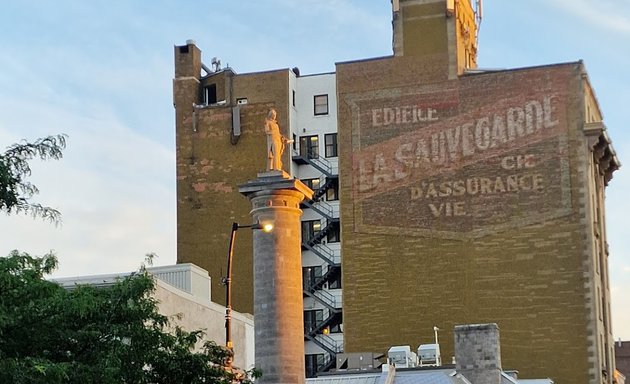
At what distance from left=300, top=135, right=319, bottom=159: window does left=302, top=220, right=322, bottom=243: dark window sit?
4240 millimetres

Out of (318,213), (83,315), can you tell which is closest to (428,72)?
(318,213)

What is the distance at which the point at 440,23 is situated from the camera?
3110 inches

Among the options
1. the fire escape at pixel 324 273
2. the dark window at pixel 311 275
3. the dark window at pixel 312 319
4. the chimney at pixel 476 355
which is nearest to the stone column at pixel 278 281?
the chimney at pixel 476 355

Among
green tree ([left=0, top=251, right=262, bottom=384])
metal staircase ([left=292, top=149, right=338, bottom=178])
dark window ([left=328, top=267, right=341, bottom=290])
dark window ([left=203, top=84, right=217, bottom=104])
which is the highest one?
dark window ([left=203, top=84, right=217, bottom=104])

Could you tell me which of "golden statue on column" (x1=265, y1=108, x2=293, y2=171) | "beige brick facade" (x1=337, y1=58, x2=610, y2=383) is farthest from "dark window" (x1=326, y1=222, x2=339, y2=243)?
"golden statue on column" (x1=265, y1=108, x2=293, y2=171)

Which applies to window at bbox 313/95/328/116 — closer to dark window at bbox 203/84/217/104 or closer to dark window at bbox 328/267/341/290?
dark window at bbox 203/84/217/104

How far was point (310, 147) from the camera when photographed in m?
84.6

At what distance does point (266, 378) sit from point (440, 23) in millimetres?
46079

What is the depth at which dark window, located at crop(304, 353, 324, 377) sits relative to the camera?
80.3m

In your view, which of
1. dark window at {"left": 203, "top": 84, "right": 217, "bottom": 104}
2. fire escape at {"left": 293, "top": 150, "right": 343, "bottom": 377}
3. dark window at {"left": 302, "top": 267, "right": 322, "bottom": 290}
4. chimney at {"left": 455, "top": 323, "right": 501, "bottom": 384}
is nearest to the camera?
chimney at {"left": 455, "top": 323, "right": 501, "bottom": 384}

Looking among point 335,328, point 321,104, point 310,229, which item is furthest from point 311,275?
point 321,104

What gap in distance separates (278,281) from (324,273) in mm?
44539

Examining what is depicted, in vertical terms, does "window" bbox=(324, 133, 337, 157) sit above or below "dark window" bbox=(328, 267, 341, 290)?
above

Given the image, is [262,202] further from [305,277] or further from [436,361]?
[305,277]
